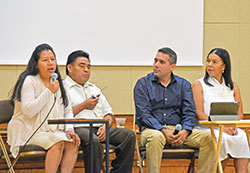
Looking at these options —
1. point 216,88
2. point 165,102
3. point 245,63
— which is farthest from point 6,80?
point 245,63

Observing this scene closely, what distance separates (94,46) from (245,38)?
177 centimetres

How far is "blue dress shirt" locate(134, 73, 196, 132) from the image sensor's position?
13.9 ft

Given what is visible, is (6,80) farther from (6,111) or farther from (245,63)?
(245,63)

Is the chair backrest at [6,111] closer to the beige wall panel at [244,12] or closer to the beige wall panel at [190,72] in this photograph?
the beige wall panel at [190,72]

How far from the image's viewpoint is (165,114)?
14.1ft

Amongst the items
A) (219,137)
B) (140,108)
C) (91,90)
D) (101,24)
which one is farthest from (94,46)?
(219,137)

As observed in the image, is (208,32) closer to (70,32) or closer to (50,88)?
(70,32)

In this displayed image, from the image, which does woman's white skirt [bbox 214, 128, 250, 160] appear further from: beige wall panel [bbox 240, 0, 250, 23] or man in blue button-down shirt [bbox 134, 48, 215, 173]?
beige wall panel [bbox 240, 0, 250, 23]

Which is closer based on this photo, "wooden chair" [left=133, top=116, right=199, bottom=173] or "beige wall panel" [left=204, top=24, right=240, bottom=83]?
"wooden chair" [left=133, top=116, right=199, bottom=173]

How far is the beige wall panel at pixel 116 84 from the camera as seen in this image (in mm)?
5129

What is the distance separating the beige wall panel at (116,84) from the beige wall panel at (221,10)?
1141 millimetres

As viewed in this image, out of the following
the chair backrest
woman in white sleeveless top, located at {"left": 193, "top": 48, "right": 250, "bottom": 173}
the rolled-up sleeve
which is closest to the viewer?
the chair backrest

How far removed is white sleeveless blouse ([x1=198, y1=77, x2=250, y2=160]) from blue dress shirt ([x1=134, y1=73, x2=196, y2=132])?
20 centimetres

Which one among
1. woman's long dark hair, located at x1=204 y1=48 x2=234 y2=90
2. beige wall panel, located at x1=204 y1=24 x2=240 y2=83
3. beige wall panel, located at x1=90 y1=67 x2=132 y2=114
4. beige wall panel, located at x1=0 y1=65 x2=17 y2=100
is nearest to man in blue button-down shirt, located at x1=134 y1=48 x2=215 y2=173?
woman's long dark hair, located at x1=204 y1=48 x2=234 y2=90
